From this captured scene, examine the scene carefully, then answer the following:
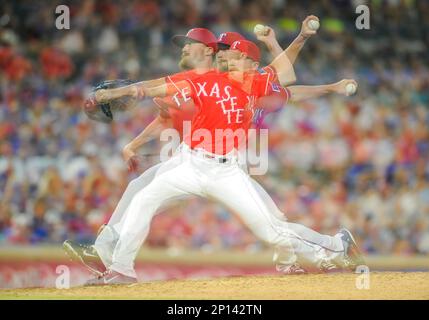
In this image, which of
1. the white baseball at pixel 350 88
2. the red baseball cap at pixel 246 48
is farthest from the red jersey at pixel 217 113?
the white baseball at pixel 350 88

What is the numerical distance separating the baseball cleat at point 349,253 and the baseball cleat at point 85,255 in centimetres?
182

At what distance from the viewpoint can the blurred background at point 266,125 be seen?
8977mm

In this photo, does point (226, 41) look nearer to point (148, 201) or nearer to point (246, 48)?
point (246, 48)

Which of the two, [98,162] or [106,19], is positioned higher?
[106,19]

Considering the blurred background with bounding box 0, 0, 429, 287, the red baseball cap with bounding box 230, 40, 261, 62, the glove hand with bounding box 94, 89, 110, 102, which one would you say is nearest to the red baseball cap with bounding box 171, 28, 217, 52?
the red baseball cap with bounding box 230, 40, 261, 62

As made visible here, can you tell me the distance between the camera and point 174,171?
632cm

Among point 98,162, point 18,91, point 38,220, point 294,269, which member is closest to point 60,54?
point 18,91

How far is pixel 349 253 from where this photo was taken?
673 cm

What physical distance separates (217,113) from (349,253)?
1.48m

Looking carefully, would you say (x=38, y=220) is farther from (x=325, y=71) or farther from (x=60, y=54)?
(x=325, y=71)

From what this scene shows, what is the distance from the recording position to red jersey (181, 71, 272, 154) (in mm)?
6328

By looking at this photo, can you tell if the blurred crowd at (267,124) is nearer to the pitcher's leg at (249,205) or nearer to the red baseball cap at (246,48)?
the red baseball cap at (246,48)

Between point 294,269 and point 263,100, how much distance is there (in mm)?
1321

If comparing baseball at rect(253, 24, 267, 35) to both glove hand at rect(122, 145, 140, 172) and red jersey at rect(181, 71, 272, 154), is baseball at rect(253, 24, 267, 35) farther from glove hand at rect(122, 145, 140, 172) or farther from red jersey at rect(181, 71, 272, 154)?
glove hand at rect(122, 145, 140, 172)
